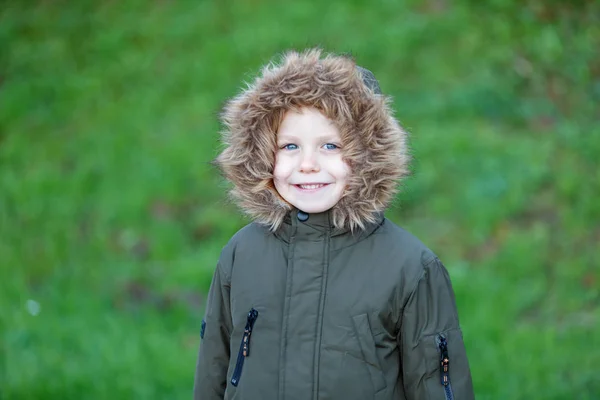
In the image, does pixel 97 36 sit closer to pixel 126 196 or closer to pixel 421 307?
pixel 126 196

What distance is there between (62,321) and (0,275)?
70 cm

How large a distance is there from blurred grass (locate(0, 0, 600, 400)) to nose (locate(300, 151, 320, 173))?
1.64 m

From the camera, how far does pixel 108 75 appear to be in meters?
7.20

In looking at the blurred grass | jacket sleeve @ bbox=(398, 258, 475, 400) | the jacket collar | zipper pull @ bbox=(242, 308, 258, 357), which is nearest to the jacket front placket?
the jacket collar

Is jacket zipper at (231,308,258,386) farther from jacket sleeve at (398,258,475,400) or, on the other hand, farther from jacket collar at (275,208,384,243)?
jacket sleeve at (398,258,475,400)

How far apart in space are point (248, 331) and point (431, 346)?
0.55 m

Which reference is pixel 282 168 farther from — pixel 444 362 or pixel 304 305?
pixel 444 362

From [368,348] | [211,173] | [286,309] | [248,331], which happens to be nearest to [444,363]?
[368,348]

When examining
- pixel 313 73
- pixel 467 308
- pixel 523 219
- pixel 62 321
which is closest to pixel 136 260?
pixel 62 321

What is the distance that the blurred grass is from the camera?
15.2ft

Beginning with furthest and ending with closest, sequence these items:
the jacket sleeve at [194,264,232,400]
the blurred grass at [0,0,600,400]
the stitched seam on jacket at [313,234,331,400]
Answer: the blurred grass at [0,0,600,400] < the jacket sleeve at [194,264,232,400] < the stitched seam on jacket at [313,234,331,400]

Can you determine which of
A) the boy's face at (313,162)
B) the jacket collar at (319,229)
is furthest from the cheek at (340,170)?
the jacket collar at (319,229)

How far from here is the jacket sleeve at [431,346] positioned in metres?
2.37

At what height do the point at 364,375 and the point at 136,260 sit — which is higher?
the point at 136,260
